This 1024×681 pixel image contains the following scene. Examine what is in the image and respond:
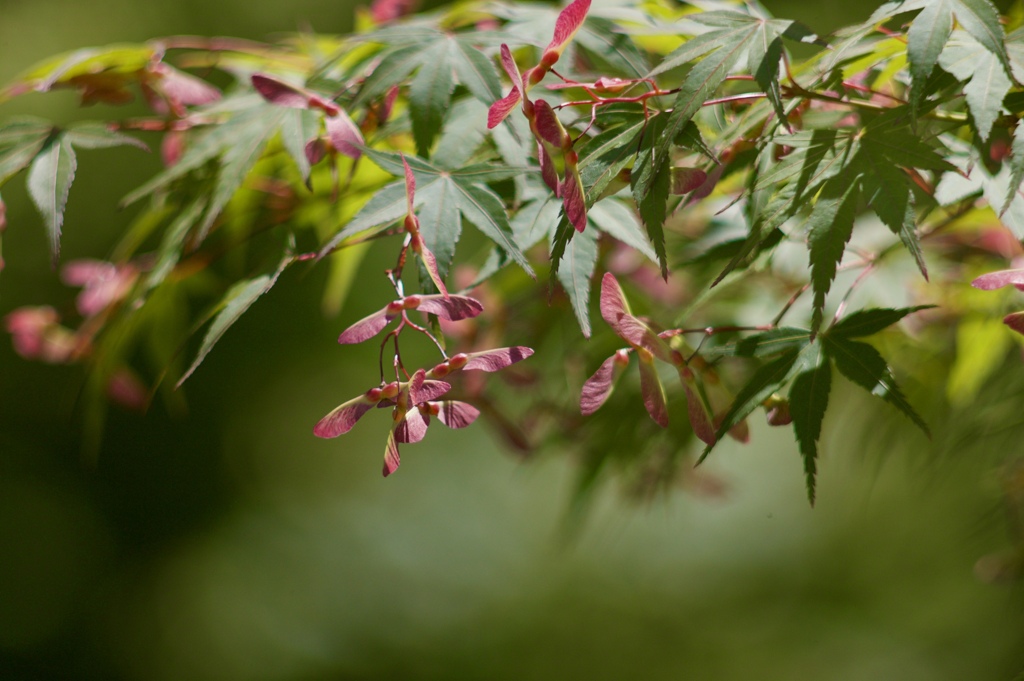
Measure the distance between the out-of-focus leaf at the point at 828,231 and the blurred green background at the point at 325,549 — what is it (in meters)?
2.28

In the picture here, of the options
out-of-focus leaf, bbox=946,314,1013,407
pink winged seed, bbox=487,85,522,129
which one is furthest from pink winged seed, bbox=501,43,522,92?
out-of-focus leaf, bbox=946,314,1013,407

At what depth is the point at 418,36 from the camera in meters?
0.53

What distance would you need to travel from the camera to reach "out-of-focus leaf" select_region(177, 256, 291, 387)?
0.40 m

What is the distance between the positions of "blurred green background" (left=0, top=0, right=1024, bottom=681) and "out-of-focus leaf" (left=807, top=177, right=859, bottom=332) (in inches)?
89.7

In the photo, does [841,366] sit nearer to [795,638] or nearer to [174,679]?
[795,638]

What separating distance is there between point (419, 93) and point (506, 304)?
0.39 m

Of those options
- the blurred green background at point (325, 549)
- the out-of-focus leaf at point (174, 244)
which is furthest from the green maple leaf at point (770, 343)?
the blurred green background at point (325, 549)

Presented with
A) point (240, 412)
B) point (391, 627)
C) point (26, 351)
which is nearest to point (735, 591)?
point (391, 627)

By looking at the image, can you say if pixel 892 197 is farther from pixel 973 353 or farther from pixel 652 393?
pixel 973 353

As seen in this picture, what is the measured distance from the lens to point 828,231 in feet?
1.22

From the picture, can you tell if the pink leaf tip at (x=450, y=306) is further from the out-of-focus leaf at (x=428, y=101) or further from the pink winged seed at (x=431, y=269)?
the out-of-focus leaf at (x=428, y=101)

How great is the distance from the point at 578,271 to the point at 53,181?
0.32 m

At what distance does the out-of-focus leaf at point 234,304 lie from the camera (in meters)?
0.40

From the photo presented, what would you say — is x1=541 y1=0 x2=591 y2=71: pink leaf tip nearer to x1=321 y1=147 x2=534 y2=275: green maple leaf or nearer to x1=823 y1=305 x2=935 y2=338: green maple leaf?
x1=321 y1=147 x2=534 y2=275: green maple leaf
